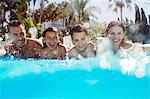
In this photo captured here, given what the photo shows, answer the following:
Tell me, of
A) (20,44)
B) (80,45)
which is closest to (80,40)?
(80,45)

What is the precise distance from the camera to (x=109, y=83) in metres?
3.26

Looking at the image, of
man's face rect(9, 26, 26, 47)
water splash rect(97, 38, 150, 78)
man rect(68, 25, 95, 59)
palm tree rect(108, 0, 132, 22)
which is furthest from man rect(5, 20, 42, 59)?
palm tree rect(108, 0, 132, 22)

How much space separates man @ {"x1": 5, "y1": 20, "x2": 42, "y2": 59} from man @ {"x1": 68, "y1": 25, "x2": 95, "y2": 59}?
0.91 ft

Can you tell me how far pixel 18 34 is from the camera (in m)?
3.19

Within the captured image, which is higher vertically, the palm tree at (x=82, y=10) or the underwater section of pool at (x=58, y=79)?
the palm tree at (x=82, y=10)

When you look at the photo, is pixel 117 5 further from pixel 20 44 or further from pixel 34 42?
pixel 20 44

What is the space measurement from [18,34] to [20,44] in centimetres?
8

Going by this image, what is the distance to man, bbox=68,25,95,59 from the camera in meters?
3.22

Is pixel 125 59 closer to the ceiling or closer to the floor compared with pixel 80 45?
closer to the floor

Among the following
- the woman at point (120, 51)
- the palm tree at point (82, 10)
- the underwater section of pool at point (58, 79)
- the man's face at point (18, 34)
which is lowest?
the underwater section of pool at point (58, 79)

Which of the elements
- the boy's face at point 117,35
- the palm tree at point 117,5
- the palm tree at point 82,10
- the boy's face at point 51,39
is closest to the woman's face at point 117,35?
the boy's face at point 117,35

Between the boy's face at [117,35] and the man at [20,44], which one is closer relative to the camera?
the man at [20,44]

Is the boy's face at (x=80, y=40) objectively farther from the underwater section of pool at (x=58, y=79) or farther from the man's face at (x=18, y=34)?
the man's face at (x=18, y=34)

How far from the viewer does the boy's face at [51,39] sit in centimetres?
321
